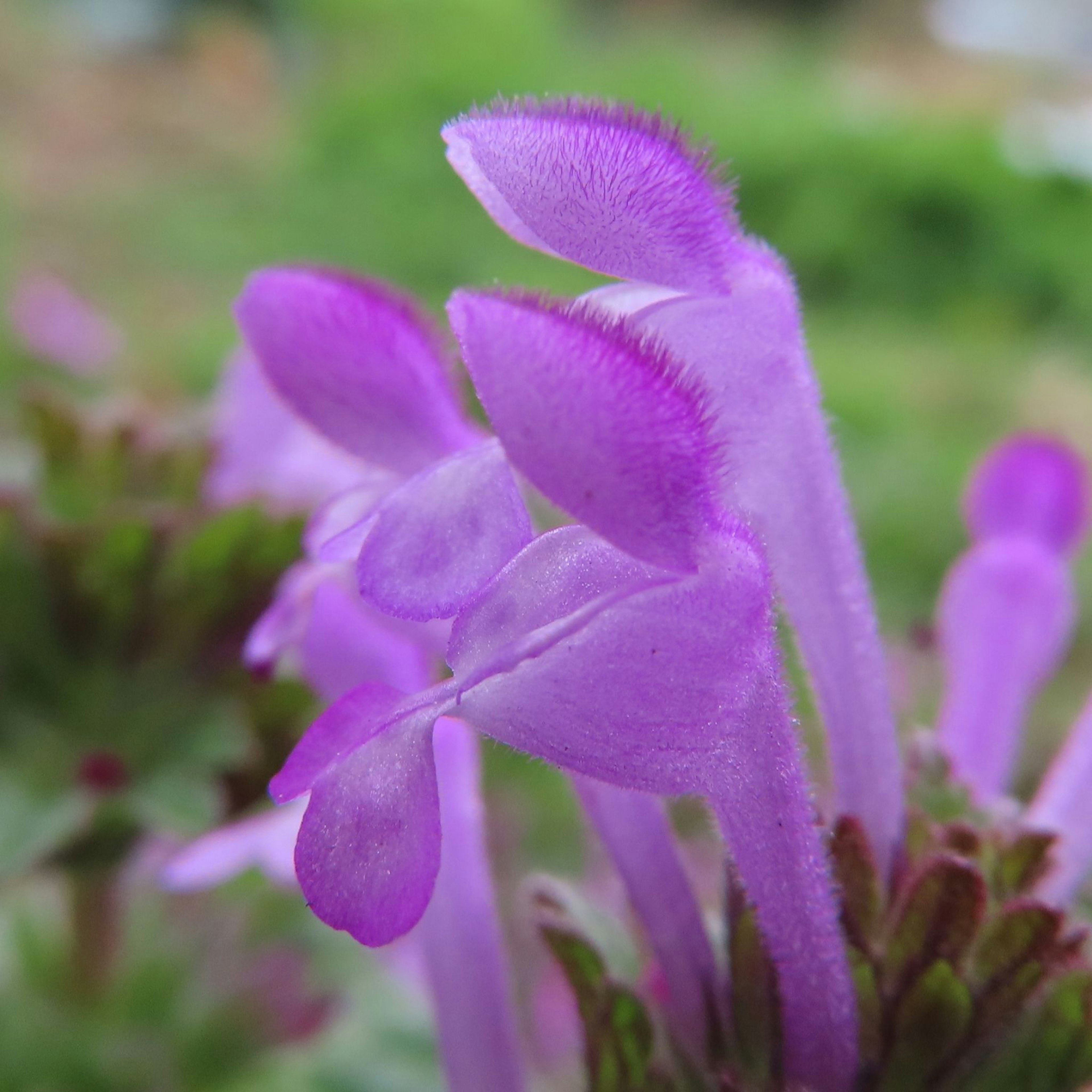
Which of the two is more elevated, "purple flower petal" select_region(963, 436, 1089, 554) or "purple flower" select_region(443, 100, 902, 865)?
"purple flower" select_region(443, 100, 902, 865)

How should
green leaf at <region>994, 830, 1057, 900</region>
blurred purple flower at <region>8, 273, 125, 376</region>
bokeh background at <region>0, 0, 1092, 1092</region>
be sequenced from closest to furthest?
green leaf at <region>994, 830, 1057, 900</region>, bokeh background at <region>0, 0, 1092, 1092</region>, blurred purple flower at <region>8, 273, 125, 376</region>

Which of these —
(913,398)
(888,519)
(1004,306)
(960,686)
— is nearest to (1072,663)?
(888,519)

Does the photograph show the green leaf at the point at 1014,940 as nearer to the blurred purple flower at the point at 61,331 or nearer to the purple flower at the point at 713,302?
the purple flower at the point at 713,302

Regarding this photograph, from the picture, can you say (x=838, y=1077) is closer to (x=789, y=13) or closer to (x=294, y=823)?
(x=294, y=823)

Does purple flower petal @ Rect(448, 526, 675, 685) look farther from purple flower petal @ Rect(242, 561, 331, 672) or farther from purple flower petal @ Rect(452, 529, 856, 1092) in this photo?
purple flower petal @ Rect(242, 561, 331, 672)

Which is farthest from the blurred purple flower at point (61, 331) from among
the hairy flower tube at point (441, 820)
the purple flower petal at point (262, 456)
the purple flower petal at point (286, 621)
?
the purple flower petal at point (286, 621)

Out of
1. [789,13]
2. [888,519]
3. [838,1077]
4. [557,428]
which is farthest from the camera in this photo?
[789,13]

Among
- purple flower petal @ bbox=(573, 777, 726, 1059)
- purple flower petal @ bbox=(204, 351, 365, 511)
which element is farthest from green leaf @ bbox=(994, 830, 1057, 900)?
purple flower petal @ bbox=(204, 351, 365, 511)
